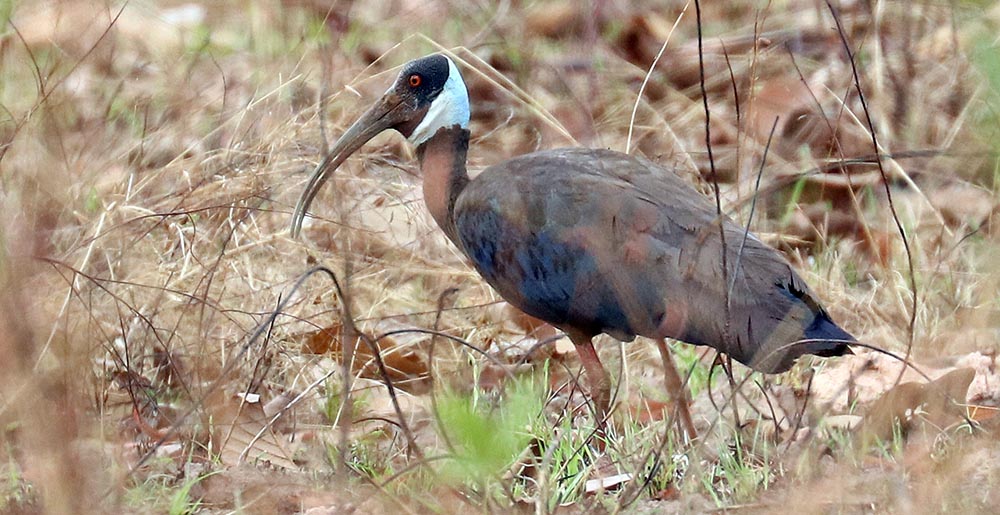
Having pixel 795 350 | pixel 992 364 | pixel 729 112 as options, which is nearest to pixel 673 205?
pixel 795 350

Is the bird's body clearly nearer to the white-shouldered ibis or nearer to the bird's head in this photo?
the white-shouldered ibis

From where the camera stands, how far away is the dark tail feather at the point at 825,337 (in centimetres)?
359

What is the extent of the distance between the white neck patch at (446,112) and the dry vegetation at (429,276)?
35 cm

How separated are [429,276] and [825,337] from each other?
2.05 metres

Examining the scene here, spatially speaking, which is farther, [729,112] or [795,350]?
[729,112]

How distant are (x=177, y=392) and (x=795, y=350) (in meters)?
1.90

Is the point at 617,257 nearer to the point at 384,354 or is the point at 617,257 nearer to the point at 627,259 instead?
the point at 627,259

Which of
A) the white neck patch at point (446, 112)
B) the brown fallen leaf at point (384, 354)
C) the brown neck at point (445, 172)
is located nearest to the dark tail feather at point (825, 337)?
the brown neck at point (445, 172)

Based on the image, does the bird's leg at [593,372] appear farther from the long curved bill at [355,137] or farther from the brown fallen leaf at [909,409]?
the long curved bill at [355,137]

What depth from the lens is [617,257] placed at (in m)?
3.98

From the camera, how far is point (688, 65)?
7.05m

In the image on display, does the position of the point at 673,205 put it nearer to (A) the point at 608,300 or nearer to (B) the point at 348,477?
(A) the point at 608,300

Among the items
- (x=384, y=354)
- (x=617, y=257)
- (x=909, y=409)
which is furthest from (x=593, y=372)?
(x=909, y=409)

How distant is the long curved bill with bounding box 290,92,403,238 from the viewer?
458 centimetres
